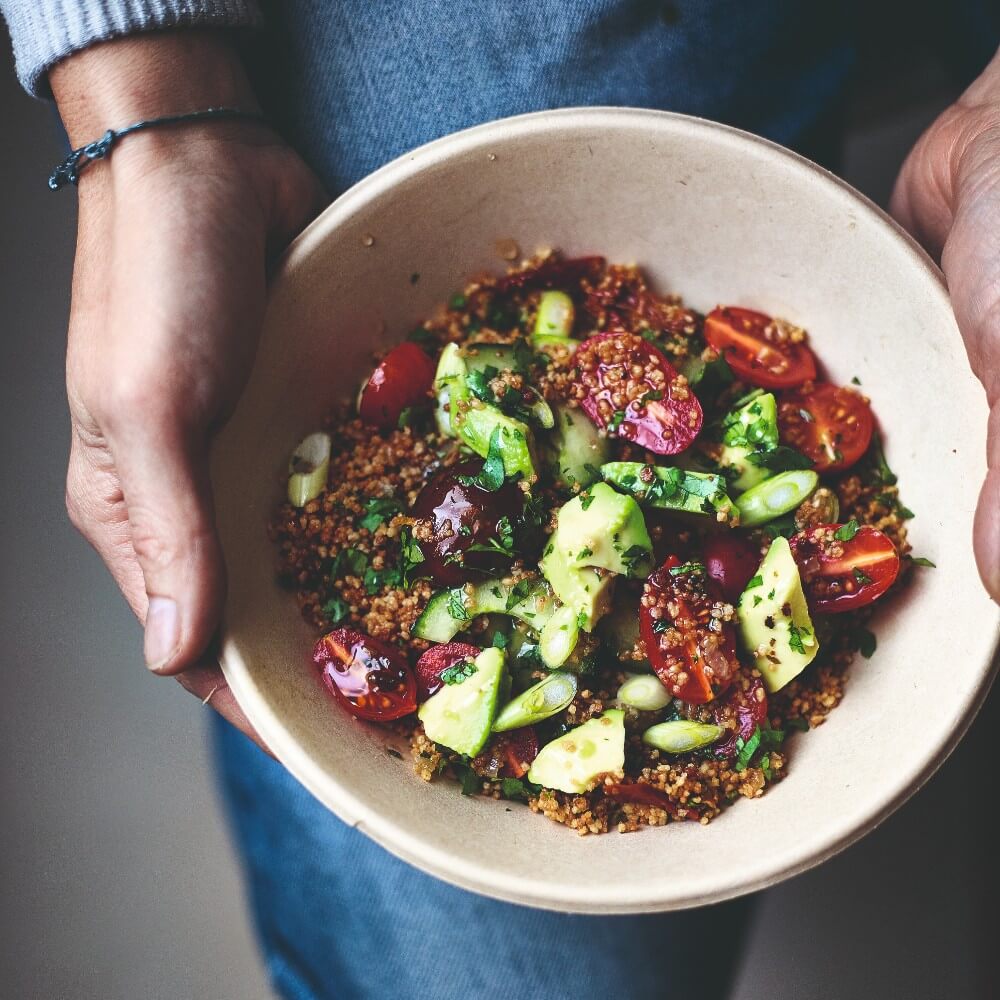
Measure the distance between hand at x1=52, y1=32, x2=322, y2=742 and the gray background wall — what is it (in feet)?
2.83

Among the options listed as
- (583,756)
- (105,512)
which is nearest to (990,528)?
(583,756)

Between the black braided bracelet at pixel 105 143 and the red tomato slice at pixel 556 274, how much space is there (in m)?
0.45

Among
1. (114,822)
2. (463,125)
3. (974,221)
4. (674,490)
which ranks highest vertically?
(463,125)

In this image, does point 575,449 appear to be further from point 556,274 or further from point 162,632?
point 162,632

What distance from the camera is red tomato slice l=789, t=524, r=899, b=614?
1153mm

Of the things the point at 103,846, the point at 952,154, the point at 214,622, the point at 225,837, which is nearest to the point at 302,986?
the point at 225,837

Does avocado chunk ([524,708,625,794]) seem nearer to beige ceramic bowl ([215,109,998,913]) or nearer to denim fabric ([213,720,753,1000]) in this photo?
beige ceramic bowl ([215,109,998,913])

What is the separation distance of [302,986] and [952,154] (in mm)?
1745

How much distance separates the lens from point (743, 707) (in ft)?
3.73

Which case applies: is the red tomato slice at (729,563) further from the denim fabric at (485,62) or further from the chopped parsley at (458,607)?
the denim fabric at (485,62)

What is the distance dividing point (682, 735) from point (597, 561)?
239 mm

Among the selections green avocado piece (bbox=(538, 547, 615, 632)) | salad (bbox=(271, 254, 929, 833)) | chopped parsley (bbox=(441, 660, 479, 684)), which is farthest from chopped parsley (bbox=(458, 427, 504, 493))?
chopped parsley (bbox=(441, 660, 479, 684))

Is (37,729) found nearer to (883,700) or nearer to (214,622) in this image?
(214,622)

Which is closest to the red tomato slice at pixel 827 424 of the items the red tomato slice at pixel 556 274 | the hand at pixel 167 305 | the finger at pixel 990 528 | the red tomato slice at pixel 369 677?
the finger at pixel 990 528
